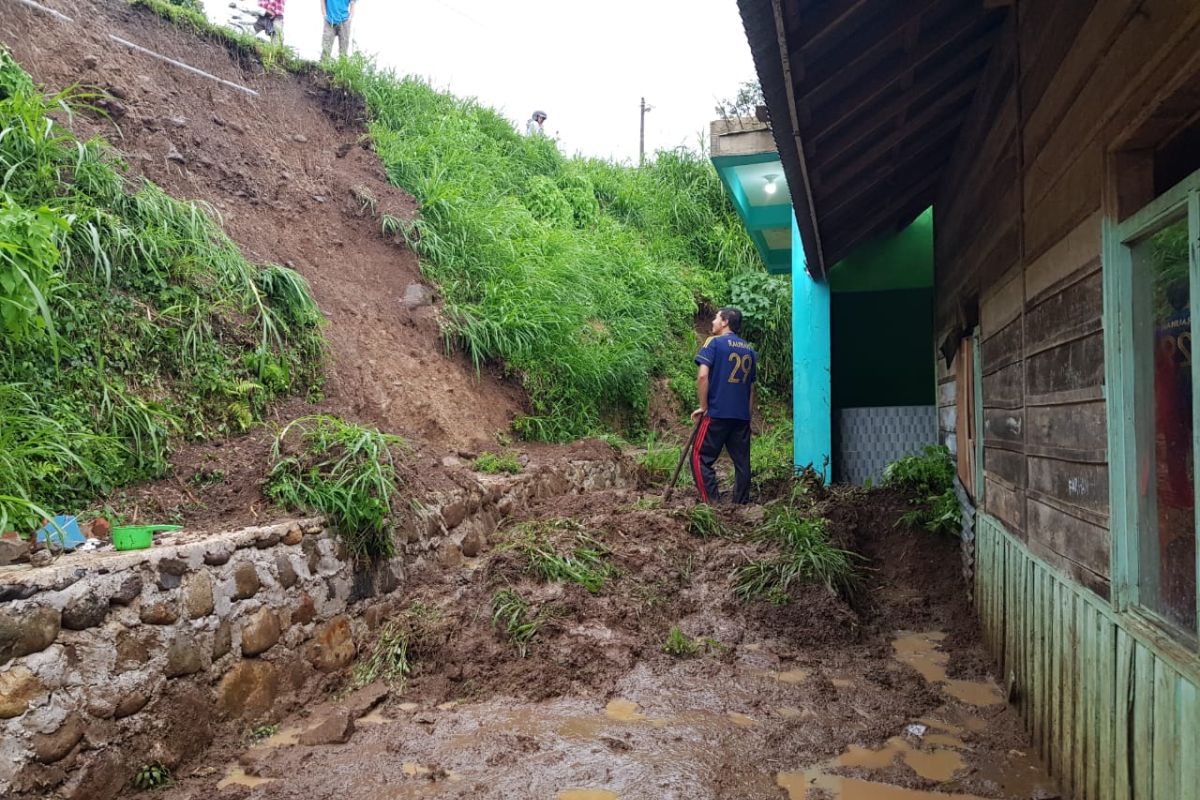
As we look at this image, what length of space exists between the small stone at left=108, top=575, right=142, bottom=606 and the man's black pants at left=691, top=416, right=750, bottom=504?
4.39 m

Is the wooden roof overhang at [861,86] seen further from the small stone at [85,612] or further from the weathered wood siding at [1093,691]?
the small stone at [85,612]

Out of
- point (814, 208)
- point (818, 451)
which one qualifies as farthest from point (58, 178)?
point (818, 451)

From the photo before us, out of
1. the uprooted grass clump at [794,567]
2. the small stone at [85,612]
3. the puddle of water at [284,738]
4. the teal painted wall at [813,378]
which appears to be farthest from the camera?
the teal painted wall at [813,378]

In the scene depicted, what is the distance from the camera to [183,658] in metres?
3.17

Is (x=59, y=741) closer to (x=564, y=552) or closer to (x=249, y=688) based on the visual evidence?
(x=249, y=688)

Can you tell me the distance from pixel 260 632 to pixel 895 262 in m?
6.64

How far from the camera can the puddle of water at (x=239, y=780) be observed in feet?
9.86

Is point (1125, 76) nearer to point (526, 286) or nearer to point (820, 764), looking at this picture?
point (820, 764)

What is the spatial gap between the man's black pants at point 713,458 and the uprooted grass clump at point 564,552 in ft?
4.95

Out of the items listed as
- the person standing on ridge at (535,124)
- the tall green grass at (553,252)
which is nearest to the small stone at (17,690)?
the tall green grass at (553,252)

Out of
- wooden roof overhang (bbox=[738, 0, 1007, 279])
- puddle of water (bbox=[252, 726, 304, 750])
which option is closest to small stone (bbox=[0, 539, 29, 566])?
puddle of water (bbox=[252, 726, 304, 750])

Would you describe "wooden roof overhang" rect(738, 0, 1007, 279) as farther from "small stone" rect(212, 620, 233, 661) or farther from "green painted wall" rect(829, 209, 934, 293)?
"small stone" rect(212, 620, 233, 661)

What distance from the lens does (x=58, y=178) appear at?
15.9 ft

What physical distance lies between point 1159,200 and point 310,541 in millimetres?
3653
